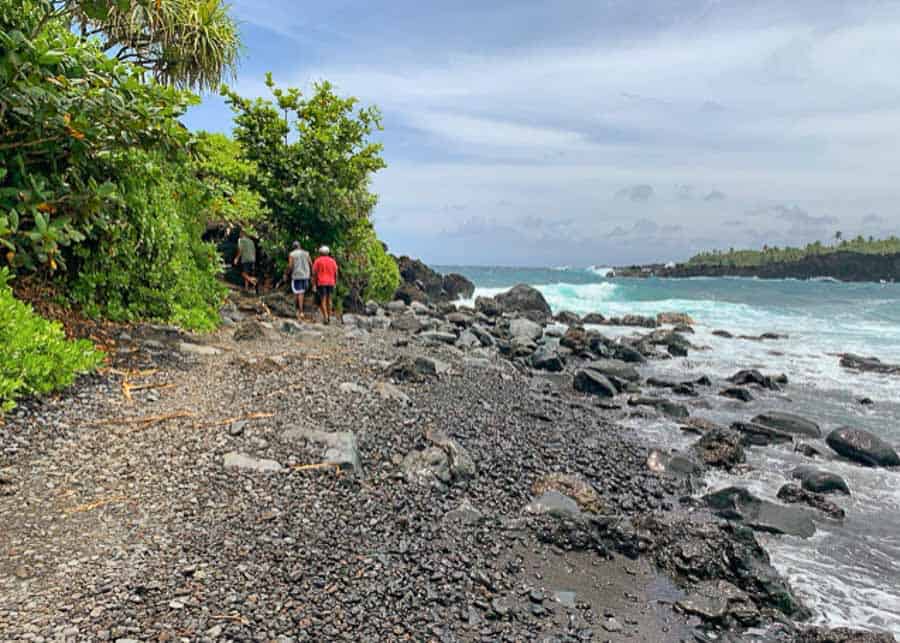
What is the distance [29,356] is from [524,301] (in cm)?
2907

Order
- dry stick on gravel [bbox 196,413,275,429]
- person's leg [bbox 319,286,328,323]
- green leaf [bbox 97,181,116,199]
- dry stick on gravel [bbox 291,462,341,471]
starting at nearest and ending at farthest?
dry stick on gravel [bbox 291,462,341,471]
dry stick on gravel [bbox 196,413,275,429]
green leaf [bbox 97,181,116,199]
person's leg [bbox 319,286,328,323]

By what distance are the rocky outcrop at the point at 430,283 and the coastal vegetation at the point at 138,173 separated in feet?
44.3

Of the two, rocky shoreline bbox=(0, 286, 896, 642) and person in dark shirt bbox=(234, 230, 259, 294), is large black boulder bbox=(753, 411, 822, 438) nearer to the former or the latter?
rocky shoreline bbox=(0, 286, 896, 642)

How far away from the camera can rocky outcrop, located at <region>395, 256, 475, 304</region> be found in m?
35.7

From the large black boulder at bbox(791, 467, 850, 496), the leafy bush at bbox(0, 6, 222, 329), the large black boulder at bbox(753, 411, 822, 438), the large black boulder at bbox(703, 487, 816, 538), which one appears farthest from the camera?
the large black boulder at bbox(753, 411, 822, 438)

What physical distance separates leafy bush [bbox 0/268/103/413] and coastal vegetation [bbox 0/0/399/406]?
0.8 inches

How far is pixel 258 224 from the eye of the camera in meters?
16.3

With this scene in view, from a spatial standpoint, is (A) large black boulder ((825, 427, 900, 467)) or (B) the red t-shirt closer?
(A) large black boulder ((825, 427, 900, 467))

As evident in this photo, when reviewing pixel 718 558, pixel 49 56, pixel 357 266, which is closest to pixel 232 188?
pixel 357 266

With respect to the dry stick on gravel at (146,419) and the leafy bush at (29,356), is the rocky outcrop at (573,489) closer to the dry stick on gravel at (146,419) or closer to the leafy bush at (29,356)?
the dry stick on gravel at (146,419)

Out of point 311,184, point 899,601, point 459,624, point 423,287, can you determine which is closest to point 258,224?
point 311,184

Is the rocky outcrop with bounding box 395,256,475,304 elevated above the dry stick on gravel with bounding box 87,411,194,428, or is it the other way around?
the rocky outcrop with bounding box 395,256,475,304

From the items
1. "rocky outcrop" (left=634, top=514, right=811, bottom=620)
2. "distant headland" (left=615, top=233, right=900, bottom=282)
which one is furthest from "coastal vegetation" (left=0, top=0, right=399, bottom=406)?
"distant headland" (left=615, top=233, right=900, bottom=282)

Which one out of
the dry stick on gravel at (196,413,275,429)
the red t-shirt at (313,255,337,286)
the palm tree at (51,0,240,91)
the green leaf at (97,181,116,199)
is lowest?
the dry stick on gravel at (196,413,275,429)
